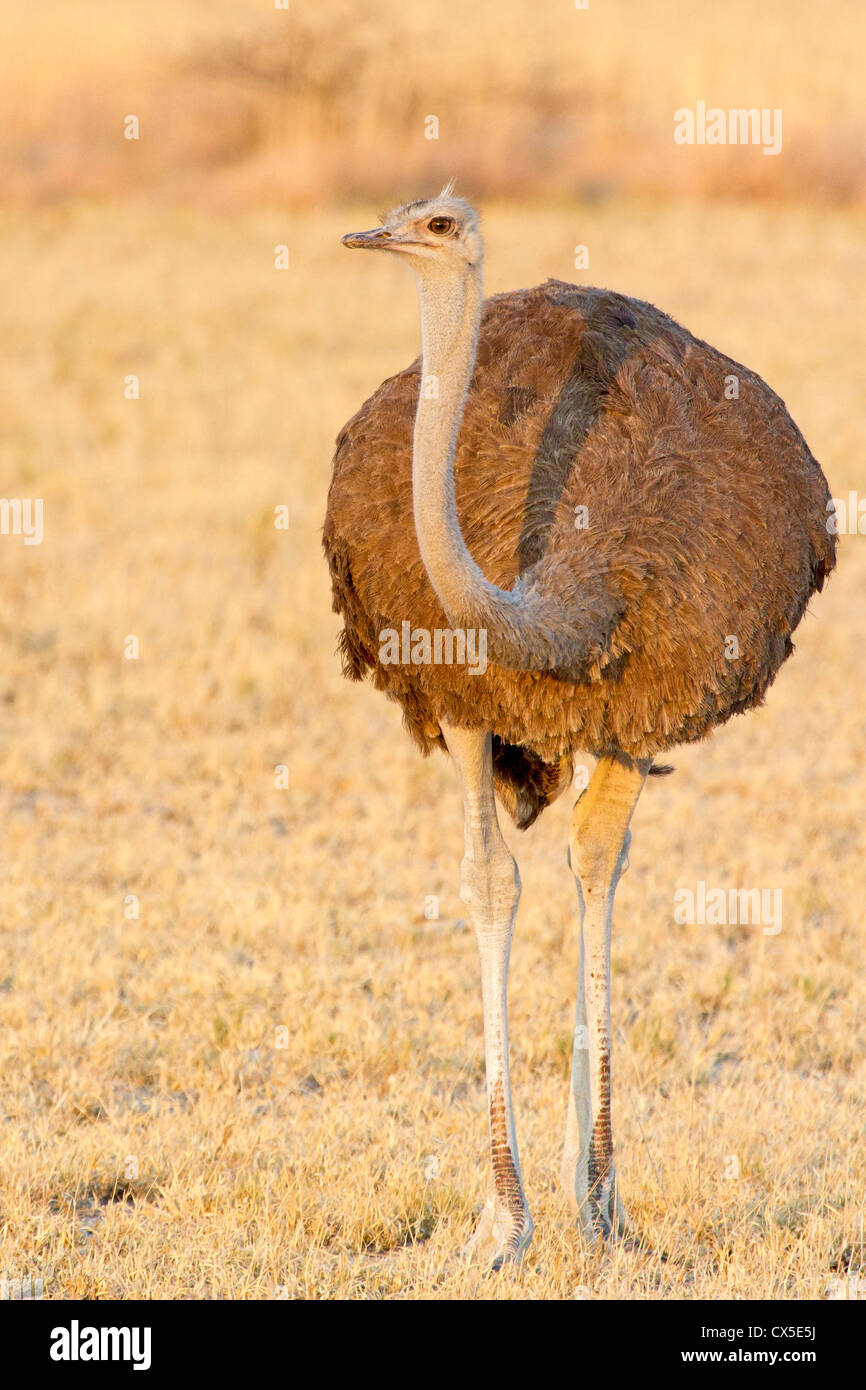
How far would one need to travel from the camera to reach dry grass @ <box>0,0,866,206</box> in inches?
890

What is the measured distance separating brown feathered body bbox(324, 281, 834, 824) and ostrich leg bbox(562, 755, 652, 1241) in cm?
18

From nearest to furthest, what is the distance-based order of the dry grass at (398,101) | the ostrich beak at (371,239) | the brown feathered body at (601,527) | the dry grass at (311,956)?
the ostrich beak at (371,239)
the brown feathered body at (601,527)
the dry grass at (311,956)
the dry grass at (398,101)

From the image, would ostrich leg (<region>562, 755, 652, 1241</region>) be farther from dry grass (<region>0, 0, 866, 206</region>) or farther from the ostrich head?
dry grass (<region>0, 0, 866, 206</region>)

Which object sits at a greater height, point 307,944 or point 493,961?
point 493,961

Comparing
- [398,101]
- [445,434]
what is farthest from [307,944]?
[398,101]

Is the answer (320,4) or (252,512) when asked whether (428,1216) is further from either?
(320,4)

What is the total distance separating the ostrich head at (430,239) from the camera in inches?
146

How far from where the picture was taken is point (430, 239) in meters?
3.72

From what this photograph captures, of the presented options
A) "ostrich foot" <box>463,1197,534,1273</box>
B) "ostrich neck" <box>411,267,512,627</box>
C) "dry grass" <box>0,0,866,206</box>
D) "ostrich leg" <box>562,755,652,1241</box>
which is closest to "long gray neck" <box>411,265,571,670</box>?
"ostrich neck" <box>411,267,512,627</box>

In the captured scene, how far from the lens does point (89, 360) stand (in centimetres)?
1619

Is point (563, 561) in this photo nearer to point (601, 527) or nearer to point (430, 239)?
point (601, 527)

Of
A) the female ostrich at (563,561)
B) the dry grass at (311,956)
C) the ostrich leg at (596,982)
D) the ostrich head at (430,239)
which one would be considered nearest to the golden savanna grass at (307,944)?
the dry grass at (311,956)

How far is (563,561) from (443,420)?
59 centimetres

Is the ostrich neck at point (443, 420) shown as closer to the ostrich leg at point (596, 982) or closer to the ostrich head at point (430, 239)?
the ostrich head at point (430, 239)
